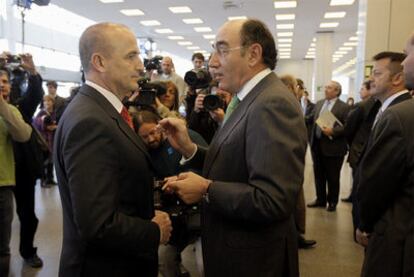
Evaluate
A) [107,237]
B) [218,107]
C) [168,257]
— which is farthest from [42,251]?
[107,237]

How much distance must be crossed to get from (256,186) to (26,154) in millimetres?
2274

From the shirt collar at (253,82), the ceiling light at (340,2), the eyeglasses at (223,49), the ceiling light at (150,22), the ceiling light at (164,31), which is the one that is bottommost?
the shirt collar at (253,82)

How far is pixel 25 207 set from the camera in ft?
9.82

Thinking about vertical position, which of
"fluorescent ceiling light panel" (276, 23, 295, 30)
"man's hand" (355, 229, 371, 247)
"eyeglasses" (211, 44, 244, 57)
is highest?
"fluorescent ceiling light panel" (276, 23, 295, 30)

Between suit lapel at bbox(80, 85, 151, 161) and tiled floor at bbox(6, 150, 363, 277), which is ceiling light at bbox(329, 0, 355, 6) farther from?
suit lapel at bbox(80, 85, 151, 161)

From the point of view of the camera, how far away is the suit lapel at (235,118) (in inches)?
52.9

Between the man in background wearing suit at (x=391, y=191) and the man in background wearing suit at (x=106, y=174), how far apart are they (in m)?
0.95

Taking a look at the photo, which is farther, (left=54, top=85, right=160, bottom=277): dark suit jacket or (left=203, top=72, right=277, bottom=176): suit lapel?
(left=203, top=72, right=277, bottom=176): suit lapel

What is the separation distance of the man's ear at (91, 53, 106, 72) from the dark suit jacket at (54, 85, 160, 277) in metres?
0.08

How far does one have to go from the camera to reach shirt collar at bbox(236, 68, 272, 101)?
1.40m

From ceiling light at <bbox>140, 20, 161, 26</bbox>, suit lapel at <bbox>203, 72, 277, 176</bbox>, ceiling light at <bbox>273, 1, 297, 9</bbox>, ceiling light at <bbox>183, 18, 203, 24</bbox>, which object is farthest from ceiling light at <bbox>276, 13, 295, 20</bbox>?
suit lapel at <bbox>203, 72, 277, 176</bbox>

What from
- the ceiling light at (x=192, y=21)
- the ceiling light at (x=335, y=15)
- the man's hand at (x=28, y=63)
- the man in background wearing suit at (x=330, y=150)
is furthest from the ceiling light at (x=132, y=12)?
the man's hand at (x=28, y=63)

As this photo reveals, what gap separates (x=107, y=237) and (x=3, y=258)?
2.17 metres

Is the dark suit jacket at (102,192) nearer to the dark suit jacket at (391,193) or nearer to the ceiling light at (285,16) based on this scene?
the dark suit jacket at (391,193)
